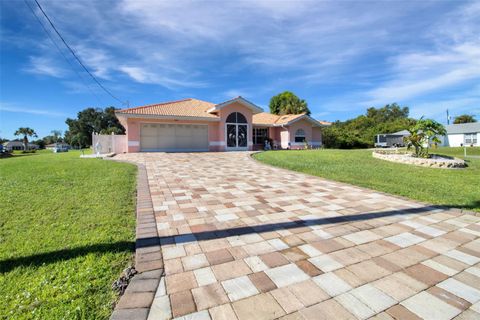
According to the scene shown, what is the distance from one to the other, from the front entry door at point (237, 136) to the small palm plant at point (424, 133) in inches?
469

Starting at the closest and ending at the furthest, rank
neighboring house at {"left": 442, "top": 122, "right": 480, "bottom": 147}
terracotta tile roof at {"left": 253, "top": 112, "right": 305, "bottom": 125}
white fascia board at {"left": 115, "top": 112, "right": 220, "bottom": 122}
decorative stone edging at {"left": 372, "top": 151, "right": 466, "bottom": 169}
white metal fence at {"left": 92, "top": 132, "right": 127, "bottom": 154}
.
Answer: decorative stone edging at {"left": 372, "top": 151, "right": 466, "bottom": 169} < white fascia board at {"left": 115, "top": 112, "right": 220, "bottom": 122} < white metal fence at {"left": 92, "top": 132, "right": 127, "bottom": 154} < terracotta tile roof at {"left": 253, "top": 112, "right": 305, "bottom": 125} < neighboring house at {"left": 442, "top": 122, "right": 480, "bottom": 147}

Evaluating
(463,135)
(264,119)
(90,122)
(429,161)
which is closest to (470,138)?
(463,135)

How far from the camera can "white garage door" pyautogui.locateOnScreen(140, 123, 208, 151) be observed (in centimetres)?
1784

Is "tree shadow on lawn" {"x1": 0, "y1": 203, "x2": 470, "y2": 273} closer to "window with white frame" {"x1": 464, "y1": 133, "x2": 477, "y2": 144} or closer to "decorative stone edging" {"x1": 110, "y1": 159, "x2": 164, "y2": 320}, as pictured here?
"decorative stone edging" {"x1": 110, "y1": 159, "x2": 164, "y2": 320}

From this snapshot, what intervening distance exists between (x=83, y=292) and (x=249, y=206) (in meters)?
3.05

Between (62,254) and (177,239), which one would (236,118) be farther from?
(62,254)

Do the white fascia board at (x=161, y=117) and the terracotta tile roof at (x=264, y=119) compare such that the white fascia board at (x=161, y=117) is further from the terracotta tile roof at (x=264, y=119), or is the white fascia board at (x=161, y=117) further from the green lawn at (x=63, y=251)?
the green lawn at (x=63, y=251)

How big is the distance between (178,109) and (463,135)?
42471 millimetres

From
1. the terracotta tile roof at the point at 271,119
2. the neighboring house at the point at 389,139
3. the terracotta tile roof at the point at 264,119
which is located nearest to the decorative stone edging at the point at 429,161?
the terracotta tile roof at the point at 271,119

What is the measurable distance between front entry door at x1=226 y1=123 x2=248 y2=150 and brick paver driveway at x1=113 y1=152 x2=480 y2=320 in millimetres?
15369

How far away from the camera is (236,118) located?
20.2 meters

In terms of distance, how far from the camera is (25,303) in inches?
76.2

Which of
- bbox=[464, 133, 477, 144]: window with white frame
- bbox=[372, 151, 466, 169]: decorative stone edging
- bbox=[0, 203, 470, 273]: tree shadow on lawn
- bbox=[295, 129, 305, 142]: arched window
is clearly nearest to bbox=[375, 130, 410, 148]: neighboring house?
bbox=[464, 133, 477, 144]: window with white frame

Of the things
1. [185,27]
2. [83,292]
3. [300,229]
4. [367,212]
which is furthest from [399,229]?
[185,27]
